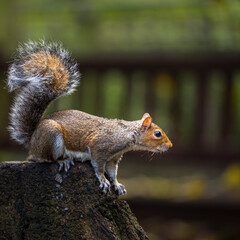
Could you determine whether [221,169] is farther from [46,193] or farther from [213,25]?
[46,193]

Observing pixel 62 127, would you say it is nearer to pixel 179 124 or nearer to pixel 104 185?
pixel 104 185

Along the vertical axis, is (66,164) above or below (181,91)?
above

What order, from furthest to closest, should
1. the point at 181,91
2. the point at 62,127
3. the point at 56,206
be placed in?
1. the point at 181,91
2. the point at 62,127
3. the point at 56,206

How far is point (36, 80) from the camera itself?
10.8 feet

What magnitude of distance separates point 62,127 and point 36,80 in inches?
12.8

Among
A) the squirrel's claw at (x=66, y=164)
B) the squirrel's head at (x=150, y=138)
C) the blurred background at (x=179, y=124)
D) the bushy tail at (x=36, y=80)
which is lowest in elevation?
the blurred background at (x=179, y=124)

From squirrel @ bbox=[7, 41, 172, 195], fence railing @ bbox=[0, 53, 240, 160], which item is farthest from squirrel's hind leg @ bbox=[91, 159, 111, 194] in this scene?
fence railing @ bbox=[0, 53, 240, 160]

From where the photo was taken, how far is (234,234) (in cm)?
618

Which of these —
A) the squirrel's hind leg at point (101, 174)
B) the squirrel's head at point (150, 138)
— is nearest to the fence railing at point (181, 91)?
the squirrel's head at point (150, 138)

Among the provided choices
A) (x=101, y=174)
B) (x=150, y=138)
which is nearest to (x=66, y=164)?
(x=101, y=174)

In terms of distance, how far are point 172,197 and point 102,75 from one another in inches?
75.7

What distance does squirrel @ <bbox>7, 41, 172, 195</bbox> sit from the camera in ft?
10.5

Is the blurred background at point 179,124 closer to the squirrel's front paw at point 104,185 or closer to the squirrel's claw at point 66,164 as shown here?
the squirrel's claw at point 66,164

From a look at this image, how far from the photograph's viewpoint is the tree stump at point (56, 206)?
3.00 metres
